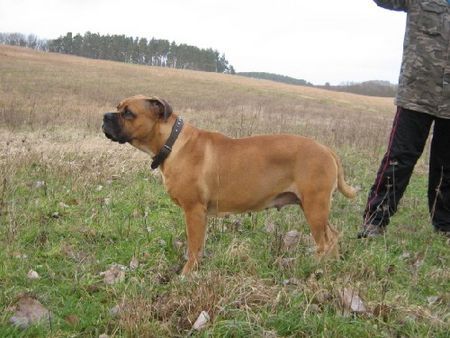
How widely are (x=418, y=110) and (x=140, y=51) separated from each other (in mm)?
103823

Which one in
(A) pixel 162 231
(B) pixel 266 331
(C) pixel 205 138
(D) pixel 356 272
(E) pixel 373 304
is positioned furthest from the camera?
(A) pixel 162 231

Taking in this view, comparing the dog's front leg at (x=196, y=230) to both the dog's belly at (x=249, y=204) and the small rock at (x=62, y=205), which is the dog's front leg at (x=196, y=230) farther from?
the small rock at (x=62, y=205)

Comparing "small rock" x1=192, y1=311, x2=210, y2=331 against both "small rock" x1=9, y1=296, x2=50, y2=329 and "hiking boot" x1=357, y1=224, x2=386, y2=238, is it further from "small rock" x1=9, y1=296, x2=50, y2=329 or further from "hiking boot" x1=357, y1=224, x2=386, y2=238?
"hiking boot" x1=357, y1=224, x2=386, y2=238

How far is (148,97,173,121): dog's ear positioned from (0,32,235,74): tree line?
329 ft

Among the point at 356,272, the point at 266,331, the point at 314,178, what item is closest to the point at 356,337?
the point at 266,331

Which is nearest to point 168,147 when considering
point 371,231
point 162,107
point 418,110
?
point 162,107

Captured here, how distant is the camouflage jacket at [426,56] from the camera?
5371 millimetres

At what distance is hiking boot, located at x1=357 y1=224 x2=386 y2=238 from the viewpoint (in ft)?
17.5

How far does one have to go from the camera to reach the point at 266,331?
10.4ft

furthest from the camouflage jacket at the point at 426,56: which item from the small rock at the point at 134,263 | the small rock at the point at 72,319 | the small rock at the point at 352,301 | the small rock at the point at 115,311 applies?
the small rock at the point at 72,319

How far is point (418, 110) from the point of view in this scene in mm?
5520

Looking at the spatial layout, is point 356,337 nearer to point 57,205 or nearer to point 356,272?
point 356,272

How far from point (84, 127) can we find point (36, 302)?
33.1 feet

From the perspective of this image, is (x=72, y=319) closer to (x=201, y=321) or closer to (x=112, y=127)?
(x=201, y=321)
